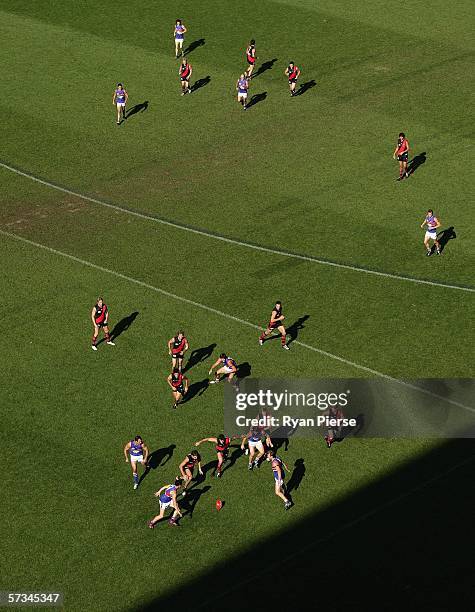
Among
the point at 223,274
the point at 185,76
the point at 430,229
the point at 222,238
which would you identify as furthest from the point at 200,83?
the point at 430,229

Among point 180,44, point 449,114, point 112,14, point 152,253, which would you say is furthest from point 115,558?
point 112,14

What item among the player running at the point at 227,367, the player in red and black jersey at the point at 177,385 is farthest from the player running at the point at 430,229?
the player in red and black jersey at the point at 177,385

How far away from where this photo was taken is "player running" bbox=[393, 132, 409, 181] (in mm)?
56312

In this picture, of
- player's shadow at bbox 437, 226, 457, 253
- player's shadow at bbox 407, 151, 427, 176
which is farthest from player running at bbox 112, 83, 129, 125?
player's shadow at bbox 437, 226, 457, 253

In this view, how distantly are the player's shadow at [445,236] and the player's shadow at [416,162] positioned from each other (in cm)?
580

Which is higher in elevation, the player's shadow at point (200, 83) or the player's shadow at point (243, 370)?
the player's shadow at point (200, 83)

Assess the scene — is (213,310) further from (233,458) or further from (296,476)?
(296,476)

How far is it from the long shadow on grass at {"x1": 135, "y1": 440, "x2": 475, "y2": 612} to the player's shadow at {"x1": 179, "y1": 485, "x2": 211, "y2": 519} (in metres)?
0.92

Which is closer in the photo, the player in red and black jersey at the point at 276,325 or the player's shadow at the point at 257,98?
the player in red and black jersey at the point at 276,325

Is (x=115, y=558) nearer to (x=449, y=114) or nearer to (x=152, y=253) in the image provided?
(x=152, y=253)

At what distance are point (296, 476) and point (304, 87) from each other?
3270 cm

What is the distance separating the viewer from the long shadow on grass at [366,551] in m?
34.1

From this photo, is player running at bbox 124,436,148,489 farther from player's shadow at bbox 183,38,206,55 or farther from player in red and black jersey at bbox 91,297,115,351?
player's shadow at bbox 183,38,206,55

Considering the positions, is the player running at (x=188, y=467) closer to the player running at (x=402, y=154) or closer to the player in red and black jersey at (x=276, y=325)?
the player in red and black jersey at (x=276, y=325)
